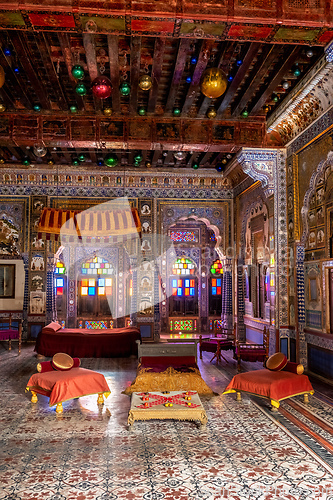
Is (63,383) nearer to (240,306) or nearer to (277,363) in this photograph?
(277,363)

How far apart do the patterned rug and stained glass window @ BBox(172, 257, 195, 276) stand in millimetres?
9049

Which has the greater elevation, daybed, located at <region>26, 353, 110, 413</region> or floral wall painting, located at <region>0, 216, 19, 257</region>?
floral wall painting, located at <region>0, 216, 19, 257</region>

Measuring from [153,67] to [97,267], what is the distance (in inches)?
374

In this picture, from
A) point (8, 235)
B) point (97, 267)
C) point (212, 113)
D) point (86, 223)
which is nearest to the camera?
point (212, 113)

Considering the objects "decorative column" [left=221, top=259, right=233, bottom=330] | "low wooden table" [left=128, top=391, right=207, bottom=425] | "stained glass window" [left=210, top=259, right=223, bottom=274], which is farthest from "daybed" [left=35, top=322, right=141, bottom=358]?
"stained glass window" [left=210, top=259, right=223, bottom=274]

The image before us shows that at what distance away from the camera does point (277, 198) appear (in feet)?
31.3

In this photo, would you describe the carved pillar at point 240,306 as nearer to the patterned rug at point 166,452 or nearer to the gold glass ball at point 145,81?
the patterned rug at point 166,452

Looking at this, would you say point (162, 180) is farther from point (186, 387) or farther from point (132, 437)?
point (132, 437)

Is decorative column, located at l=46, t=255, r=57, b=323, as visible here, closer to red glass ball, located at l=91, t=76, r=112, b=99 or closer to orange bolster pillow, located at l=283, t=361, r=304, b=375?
red glass ball, located at l=91, t=76, r=112, b=99

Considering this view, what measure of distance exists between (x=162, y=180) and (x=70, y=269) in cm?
485

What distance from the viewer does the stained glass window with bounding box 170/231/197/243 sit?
621 inches

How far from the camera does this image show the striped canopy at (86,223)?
10.5 m

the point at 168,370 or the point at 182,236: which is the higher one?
the point at 182,236

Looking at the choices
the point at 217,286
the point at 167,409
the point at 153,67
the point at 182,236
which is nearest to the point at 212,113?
the point at 153,67
